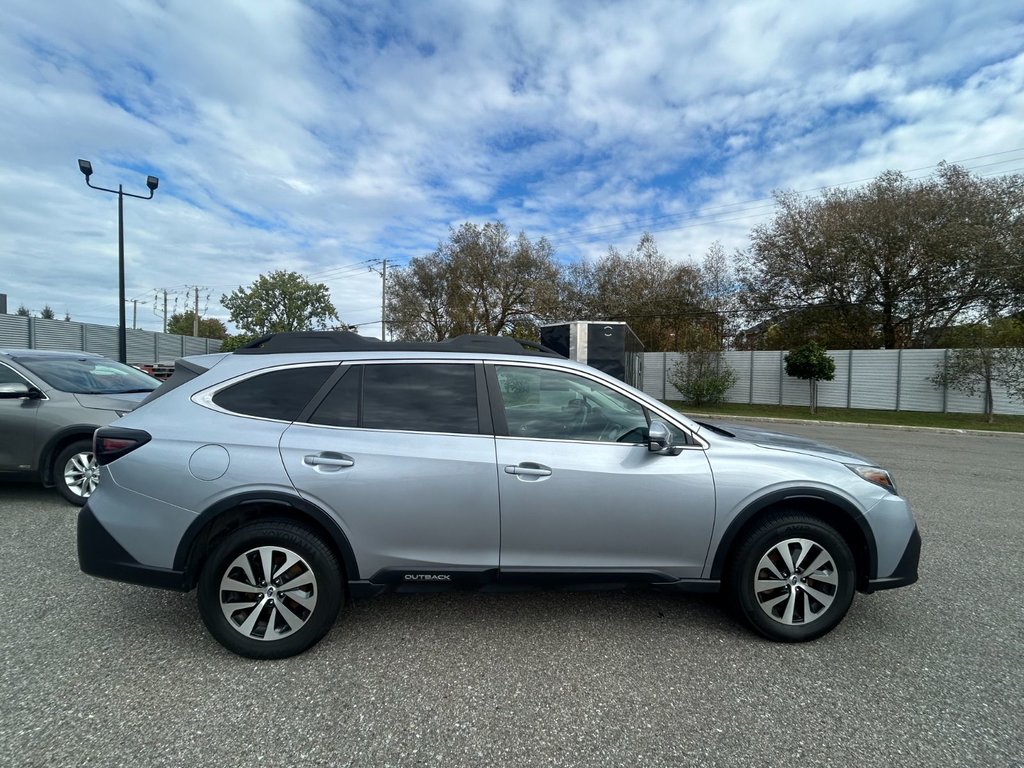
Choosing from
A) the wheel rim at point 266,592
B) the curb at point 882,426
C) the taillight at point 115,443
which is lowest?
the curb at point 882,426

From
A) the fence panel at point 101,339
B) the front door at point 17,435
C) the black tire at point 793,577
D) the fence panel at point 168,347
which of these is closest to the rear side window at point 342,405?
the black tire at point 793,577

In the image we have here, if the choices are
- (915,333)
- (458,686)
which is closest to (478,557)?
(458,686)

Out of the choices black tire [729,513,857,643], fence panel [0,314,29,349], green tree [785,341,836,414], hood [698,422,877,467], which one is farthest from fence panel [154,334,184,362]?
black tire [729,513,857,643]

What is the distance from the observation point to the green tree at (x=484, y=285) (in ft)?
111

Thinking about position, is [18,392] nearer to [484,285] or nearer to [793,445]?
[793,445]

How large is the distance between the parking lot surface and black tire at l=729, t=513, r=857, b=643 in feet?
0.44

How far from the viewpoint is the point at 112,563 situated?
9.23 ft

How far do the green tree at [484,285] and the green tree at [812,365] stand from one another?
14.8m

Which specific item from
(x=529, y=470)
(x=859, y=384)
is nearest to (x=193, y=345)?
(x=859, y=384)

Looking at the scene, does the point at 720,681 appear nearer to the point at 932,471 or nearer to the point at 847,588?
the point at 847,588

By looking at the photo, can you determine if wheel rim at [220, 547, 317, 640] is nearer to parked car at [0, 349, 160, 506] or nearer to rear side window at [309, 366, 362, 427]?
rear side window at [309, 366, 362, 427]

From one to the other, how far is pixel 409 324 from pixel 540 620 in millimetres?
34081

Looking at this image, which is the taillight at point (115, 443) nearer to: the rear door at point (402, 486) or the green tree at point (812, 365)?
the rear door at point (402, 486)

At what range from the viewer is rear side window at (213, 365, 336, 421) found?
2967 millimetres
